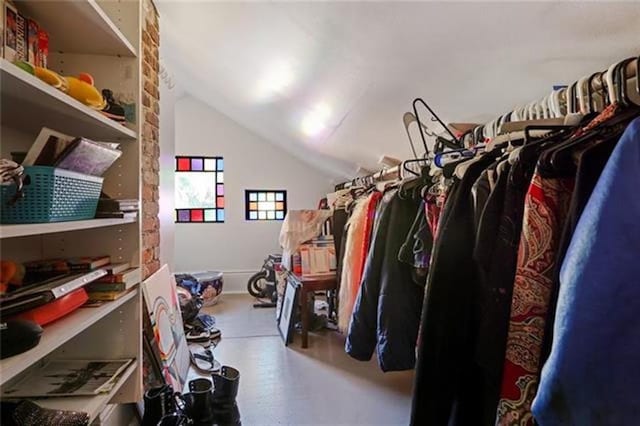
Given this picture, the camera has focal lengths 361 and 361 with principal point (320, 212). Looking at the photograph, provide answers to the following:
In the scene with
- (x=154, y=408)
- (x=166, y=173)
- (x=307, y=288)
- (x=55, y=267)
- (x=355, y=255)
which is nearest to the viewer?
(x=55, y=267)

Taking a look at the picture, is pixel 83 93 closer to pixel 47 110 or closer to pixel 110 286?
pixel 47 110

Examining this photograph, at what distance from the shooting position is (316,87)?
2445 mm

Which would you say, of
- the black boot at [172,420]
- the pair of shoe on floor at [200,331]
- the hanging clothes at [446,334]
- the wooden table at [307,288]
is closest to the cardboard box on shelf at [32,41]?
the hanging clothes at [446,334]

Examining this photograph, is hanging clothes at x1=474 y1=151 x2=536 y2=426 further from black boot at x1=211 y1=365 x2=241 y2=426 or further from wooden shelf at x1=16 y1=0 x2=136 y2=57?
black boot at x1=211 y1=365 x2=241 y2=426

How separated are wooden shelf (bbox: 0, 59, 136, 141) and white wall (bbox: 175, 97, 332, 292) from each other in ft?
13.8

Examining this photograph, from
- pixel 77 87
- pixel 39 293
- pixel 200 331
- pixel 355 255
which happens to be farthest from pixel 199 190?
pixel 39 293

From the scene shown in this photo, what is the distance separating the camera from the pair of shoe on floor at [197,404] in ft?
5.04

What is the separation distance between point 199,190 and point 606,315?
212 inches

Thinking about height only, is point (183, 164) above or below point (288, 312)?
above

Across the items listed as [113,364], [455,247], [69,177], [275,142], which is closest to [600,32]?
[455,247]

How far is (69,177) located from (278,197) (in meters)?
4.69

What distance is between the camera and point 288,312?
11.0 ft

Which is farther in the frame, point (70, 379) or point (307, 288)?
point (307, 288)

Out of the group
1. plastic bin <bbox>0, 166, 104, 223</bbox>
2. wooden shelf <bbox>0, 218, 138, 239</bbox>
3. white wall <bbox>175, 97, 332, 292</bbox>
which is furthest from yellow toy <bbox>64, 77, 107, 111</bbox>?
white wall <bbox>175, 97, 332, 292</bbox>
